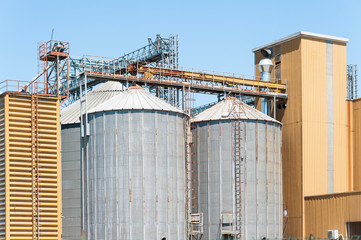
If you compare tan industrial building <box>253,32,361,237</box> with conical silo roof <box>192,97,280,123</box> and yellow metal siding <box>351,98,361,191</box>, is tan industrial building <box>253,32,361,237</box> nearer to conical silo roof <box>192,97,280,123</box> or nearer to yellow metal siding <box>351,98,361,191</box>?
yellow metal siding <box>351,98,361,191</box>

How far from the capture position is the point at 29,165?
5222 cm

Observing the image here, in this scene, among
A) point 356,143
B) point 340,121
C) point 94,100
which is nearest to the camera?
point 94,100

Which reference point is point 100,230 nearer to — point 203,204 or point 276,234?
point 203,204

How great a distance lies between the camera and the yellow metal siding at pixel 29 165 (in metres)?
51.3

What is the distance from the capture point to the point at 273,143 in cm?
6219

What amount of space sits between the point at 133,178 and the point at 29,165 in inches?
311

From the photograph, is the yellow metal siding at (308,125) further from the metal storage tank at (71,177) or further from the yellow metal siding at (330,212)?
the metal storage tank at (71,177)

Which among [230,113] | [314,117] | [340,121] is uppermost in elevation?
[230,113]

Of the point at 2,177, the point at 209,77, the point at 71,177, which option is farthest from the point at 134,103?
the point at 209,77

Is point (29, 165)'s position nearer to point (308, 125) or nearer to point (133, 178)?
point (133, 178)

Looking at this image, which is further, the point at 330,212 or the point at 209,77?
the point at 209,77

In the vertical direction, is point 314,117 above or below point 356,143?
above

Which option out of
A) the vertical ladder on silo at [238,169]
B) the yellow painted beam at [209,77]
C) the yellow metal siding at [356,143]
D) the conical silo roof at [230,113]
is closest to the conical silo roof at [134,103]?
the conical silo roof at [230,113]

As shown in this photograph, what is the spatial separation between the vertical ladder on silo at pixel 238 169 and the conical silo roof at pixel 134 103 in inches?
238
